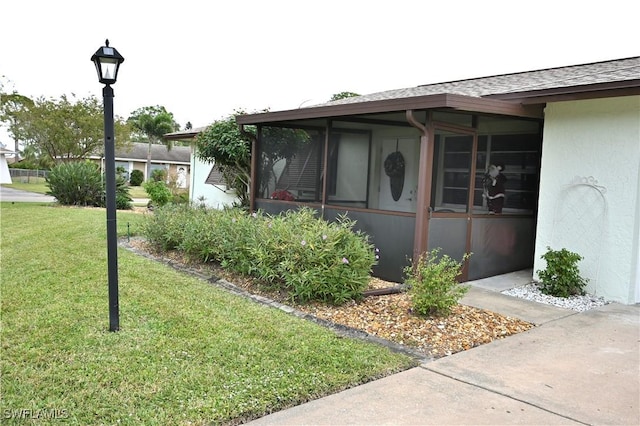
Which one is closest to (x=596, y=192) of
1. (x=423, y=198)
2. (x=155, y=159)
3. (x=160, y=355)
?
(x=423, y=198)

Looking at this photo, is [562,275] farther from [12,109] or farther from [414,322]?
[12,109]

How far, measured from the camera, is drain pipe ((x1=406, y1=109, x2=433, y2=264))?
251 inches

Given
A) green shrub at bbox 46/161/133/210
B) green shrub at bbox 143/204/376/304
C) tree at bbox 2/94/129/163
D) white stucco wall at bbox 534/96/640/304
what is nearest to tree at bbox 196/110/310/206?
green shrub at bbox 143/204/376/304

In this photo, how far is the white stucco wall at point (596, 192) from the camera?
615 centimetres

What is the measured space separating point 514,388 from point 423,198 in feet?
10.3

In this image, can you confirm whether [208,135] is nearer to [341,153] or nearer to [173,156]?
[341,153]

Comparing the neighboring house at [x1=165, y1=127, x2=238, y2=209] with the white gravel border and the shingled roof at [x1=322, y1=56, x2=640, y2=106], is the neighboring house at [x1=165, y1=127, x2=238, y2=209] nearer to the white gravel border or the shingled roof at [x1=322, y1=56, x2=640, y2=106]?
the shingled roof at [x1=322, y1=56, x2=640, y2=106]

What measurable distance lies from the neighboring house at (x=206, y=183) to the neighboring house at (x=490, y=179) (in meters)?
6.76

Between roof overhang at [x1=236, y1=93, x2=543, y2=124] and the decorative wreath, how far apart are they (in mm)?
818

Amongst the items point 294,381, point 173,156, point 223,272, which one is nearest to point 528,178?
point 223,272

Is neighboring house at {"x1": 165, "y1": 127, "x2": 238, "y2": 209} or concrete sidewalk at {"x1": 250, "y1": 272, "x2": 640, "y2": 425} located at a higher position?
neighboring house at {"x1": 165, "y1": 127, "x2": 238, "y2": 209}

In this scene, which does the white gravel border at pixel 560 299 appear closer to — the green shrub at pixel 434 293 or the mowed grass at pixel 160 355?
the green shrub at pixel 434 293

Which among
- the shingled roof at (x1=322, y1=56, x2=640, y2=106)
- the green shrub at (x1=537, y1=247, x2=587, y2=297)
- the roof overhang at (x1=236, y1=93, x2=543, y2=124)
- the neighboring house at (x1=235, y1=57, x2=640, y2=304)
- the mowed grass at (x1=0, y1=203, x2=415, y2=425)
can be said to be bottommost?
the mowed grass at (x1=0, y1=203, x2=415, y2=425)

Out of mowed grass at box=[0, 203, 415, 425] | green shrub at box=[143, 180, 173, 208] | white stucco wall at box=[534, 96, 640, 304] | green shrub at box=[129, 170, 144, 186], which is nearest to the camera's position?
mowed grass at box=[0, 203, 415, 425]
